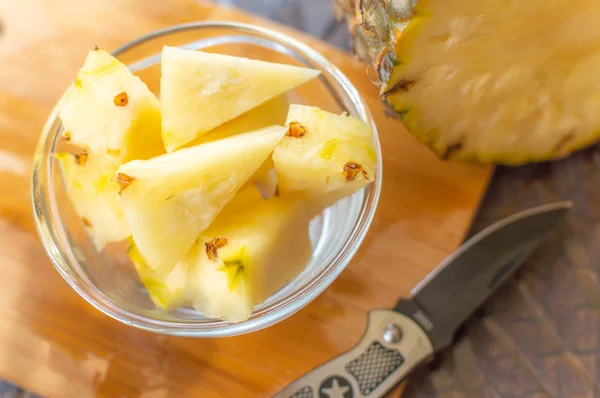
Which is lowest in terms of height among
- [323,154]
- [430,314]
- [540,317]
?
[540,317]

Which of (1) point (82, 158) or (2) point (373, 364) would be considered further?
(2) point (373, 364)

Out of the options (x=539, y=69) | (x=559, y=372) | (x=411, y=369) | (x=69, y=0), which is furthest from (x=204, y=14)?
(x=559, y=372)

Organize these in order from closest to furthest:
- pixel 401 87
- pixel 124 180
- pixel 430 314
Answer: pixel 124 180, pixel 401 87, pixel 430 314

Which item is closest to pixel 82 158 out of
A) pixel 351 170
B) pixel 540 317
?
pixel 351 170

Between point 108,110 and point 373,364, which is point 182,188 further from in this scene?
point 373,364

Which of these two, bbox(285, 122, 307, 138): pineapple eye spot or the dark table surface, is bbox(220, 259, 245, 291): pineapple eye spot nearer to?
bbox(285, 122, 307, 138): pineapple eye spot

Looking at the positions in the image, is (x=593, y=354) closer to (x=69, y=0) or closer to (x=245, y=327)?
(x=245, y=327)

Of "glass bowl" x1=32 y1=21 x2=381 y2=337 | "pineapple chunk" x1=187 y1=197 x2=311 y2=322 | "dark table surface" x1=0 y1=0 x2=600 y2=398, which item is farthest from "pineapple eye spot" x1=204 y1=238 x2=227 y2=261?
"dark table surface" x1=0 y1=0 x2=600 y2=398
